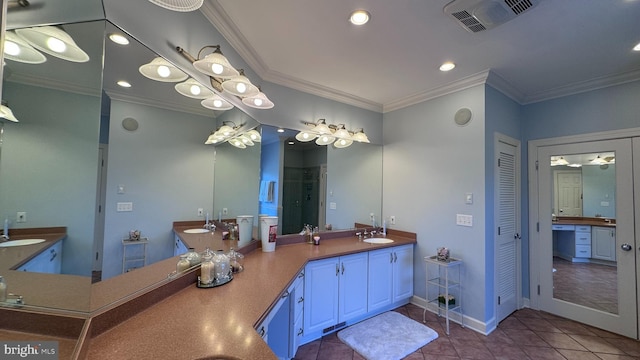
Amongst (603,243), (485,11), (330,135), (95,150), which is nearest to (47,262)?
(95,150)

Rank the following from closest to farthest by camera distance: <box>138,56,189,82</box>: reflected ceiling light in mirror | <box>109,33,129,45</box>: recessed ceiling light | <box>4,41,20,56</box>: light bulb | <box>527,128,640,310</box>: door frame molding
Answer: <box>4,41,20,56</box>: light bulb, <box>109,33,129,45</box>: recessed ceiling light, <box>138,56,189,82</box>: reflected ceiling light in mirror, <box>527,128,640,310</box>: door frame molding

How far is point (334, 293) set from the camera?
2.55 meters

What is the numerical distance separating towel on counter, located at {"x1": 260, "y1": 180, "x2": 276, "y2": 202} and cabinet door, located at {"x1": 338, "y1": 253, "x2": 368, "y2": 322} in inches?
40.3

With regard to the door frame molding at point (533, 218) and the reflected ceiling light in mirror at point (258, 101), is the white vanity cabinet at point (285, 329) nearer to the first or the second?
the reflected ceiling light in mirror at point (258, 101)

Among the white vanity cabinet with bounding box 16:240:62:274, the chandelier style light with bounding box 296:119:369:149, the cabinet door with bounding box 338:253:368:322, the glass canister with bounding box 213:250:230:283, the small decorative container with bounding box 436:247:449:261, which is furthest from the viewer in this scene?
the chandelier style light with bounding box 296:119:369:149

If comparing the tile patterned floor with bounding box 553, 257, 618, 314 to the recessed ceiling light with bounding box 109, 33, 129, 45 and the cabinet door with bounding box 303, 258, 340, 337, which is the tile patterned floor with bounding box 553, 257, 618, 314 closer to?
the cabinet door with bounding box 303, 258, 340, 337

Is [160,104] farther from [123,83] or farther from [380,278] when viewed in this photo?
[380,278]

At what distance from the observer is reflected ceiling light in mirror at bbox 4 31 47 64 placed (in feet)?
2.88

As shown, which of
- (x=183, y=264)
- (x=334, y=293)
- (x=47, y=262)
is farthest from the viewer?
(x=334, y=293)

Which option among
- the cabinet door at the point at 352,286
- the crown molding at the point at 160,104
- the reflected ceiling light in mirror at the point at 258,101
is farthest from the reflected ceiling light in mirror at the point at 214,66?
the cabinet door at the point at 352,286

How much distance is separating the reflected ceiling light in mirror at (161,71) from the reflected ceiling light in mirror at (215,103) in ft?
0.72

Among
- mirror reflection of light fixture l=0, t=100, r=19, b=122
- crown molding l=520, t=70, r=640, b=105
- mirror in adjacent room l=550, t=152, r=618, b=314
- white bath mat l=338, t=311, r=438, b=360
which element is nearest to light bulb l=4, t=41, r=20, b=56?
mirror reflection of light fixture l=0, t=100, r=19, b=122

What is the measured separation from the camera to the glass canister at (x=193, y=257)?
160cm

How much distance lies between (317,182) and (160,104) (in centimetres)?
213
